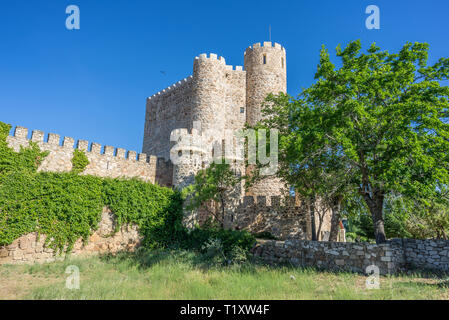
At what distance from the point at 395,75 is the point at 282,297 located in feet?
24.7

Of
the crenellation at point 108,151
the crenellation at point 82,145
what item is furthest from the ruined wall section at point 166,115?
the crenellation at point 82,145

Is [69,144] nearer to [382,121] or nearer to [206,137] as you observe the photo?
[206,137]

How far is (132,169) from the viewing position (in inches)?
728

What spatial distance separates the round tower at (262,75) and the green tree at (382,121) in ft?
42.4

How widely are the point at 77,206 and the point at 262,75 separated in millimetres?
17918

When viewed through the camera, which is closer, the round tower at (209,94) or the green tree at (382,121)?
the green tree at (382,121)

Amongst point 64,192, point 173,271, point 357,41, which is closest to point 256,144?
point 357,41

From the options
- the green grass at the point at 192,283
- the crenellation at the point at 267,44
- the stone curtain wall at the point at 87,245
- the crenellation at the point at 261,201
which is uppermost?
the crenellation at the point at 267,44

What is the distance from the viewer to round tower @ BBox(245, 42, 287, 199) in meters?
23.4

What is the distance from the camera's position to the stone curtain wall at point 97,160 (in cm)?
1450

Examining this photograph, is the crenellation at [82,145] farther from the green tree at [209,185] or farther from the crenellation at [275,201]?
the crenellation at [275,201]

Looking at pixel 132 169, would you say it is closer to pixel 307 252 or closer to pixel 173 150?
pixel 173 150

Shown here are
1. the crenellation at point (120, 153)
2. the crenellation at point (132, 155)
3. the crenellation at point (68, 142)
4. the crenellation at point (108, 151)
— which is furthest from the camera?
the crenellation at point (132, 155)

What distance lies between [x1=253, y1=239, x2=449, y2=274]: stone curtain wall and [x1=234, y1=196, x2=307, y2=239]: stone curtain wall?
764 centimetres
